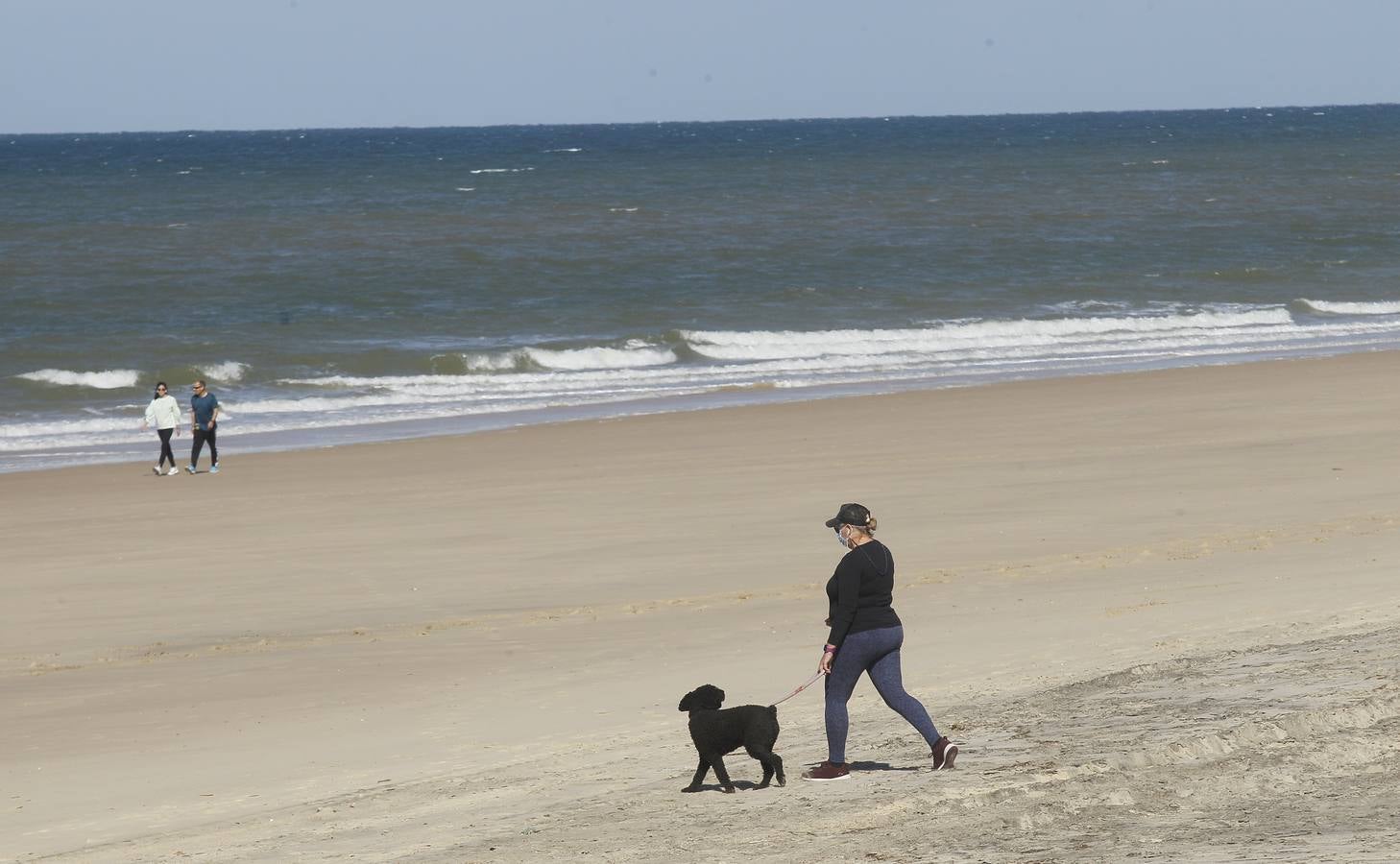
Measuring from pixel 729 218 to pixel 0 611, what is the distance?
50.9 metres

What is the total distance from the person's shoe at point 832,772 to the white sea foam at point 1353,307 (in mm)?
33257

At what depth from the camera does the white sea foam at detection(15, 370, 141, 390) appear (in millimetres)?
28562

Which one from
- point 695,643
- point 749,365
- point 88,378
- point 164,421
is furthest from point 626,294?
point 695,643

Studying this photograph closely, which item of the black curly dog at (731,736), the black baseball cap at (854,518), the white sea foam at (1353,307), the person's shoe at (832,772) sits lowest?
the person's shoe at (832,772)

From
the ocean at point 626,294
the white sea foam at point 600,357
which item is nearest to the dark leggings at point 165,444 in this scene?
the ocean at point 626,294

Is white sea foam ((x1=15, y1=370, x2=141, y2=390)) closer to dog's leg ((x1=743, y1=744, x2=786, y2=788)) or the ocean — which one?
the ocean

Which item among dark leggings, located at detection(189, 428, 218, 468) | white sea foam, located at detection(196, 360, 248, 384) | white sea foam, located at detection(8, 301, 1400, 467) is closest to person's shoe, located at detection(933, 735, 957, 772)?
dark leggings, located at detection(189, 428, 218, 468)

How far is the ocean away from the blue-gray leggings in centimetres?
1553

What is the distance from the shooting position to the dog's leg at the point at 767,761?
738cm

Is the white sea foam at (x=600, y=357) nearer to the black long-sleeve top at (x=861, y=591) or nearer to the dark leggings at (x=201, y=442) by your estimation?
the dark leggings at (x=201, y=442)

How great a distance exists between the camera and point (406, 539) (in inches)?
603

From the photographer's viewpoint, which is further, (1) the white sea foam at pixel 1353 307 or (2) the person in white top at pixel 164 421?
(1) the white sea foam at pixel 1353 307

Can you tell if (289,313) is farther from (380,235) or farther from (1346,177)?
(1346,177)

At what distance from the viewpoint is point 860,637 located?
730cm
